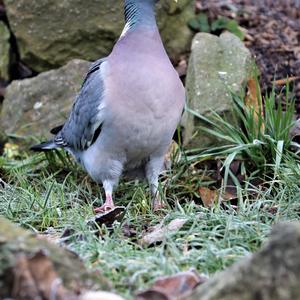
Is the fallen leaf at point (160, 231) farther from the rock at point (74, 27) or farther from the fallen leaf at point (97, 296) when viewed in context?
the rock at point (74, 27)

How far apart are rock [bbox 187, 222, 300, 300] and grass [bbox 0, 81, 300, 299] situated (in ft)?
1.78

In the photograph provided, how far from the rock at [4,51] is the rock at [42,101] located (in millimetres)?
608

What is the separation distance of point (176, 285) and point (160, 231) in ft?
3.56

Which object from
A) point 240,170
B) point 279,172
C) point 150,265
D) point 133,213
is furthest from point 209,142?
point 150,265

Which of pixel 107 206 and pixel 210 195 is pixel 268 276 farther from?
pixel 210 195

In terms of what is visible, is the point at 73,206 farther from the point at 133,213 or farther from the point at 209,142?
the point at 209,142

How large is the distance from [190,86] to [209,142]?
2.14 feet

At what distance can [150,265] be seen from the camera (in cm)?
345

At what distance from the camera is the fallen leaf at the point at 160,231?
159 inches

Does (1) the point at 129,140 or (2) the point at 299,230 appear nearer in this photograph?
(2) the point at 299,230

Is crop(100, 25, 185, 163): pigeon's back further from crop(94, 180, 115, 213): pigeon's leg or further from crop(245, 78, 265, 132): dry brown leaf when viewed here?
crop(245, 78, 265, 132): dry brown leaf

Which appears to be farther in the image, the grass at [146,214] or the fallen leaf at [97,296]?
the grass at [146,214]

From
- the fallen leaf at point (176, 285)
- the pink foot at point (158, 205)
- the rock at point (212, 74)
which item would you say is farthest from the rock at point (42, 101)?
the fallen leaf at point (176, 285)

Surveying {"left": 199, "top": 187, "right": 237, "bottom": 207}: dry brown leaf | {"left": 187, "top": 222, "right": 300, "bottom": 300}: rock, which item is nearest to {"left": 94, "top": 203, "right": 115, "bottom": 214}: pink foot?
{"left": 199, "top": 187, "right": 237, "bottom": 207}: dry brown leaf
